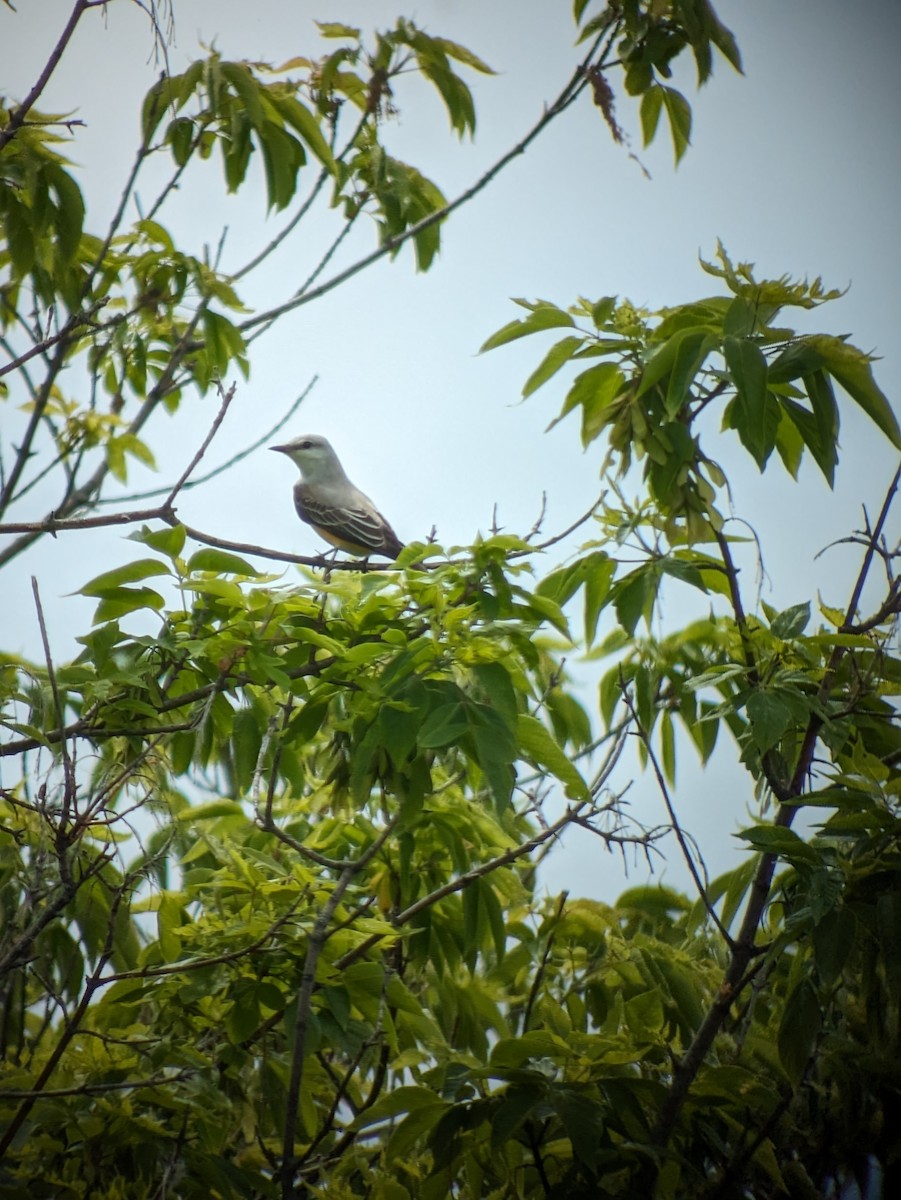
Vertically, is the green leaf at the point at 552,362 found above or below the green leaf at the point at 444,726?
above

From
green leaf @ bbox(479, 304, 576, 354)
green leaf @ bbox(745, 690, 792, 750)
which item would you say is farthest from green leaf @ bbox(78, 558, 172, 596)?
green leaf @ bbox(745, 690, 792, 750)

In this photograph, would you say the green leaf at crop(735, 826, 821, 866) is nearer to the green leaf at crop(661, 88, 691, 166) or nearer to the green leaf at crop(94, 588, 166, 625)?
the green leaf at crop(94, 588, 166, 625)

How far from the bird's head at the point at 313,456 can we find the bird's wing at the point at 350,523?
42 cm

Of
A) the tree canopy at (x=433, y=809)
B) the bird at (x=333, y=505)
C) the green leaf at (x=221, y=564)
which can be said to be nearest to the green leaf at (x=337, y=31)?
the tree canopy at (x=433, y=809)

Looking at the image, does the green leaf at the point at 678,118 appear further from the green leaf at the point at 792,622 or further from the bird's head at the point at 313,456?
the bird's head at the point at 313,456

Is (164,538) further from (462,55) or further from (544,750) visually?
(462,55)

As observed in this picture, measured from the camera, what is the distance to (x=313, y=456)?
9.41 m

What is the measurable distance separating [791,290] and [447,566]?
51.4 inches

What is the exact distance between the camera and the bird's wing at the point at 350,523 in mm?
8469

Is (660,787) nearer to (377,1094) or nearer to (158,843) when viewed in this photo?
(377,1094)

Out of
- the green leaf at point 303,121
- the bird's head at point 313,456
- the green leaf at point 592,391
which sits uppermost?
the bird's head at point 313,456

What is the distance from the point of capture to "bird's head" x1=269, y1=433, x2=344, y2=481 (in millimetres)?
9328

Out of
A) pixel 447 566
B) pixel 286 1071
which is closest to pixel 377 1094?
pixel 286 1071

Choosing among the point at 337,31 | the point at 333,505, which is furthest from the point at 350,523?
the point at 337,31
